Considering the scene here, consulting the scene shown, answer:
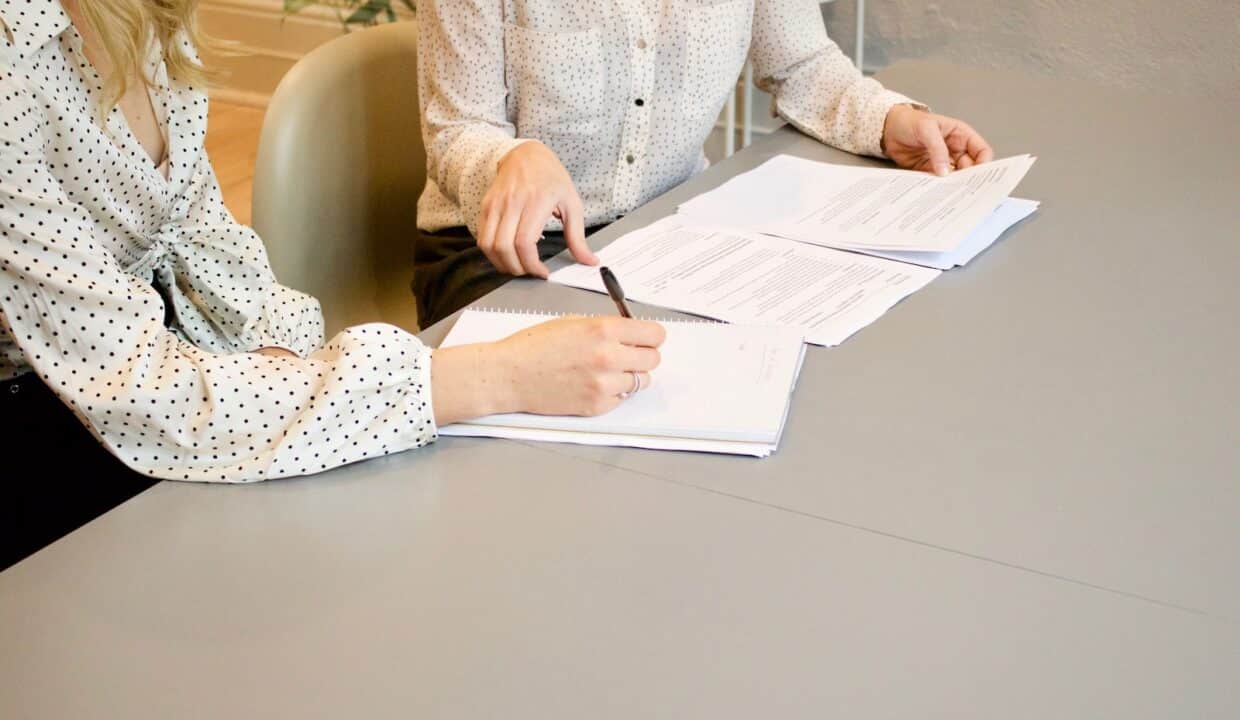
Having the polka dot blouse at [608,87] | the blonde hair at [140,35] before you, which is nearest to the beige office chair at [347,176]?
the polka dot blouse at [608,87]

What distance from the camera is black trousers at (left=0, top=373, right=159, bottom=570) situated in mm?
1090

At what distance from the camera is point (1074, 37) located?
2447mm

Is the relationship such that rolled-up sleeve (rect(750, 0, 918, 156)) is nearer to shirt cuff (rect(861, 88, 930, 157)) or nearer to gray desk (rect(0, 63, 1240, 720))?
shirt cuff (rect(861, 88, 930, 157))

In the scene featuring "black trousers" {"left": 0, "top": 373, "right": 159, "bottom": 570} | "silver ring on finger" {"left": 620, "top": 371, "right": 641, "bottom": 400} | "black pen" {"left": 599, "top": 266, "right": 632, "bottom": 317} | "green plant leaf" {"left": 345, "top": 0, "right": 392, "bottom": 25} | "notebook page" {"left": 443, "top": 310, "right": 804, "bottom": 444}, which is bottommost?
"green plant leaf" {"left": 345, "top": 0, "right": 392, "bottom": 25}

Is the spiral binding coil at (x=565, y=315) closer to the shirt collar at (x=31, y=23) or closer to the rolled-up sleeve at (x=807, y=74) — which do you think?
the shirt collar at (x=31, y=23)

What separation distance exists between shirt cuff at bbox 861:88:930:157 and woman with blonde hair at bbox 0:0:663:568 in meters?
0.67

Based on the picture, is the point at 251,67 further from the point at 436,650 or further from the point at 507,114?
the point at 436,650

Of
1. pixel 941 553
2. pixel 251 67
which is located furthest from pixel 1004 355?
pixel 251 67

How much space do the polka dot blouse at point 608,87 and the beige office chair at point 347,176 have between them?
79mm

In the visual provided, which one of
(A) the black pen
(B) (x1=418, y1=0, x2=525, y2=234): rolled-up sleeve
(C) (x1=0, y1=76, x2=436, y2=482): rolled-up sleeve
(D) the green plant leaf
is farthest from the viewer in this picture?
(D) the green plant leaf

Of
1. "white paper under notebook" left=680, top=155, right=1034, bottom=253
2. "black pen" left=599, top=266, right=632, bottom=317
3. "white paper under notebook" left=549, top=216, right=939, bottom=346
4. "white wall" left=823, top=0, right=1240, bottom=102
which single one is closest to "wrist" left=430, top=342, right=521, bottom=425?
"black pen" left=599, top=266, right=632, bottom=317

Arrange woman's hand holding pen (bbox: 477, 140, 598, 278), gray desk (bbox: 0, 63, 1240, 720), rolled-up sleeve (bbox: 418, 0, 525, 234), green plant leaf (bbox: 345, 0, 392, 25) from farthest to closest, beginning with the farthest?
green plant leaf (bbox: 345, 0, 392, 25), rolled-up sleeve (bbox: 418, 0, 525, 234), woman's hand holding pen (bbox: 477, 140, 598, 278), gray desk (bbox: 0, 63, 1240, 720)

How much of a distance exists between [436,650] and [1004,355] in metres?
0.58

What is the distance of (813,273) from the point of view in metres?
1.21
